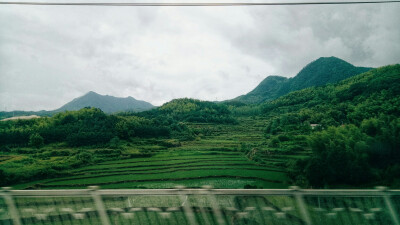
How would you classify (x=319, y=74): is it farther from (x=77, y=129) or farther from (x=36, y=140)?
(x=36, y=140)

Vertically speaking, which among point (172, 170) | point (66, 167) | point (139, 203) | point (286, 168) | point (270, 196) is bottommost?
point (286, 168)

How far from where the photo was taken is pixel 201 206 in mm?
2932

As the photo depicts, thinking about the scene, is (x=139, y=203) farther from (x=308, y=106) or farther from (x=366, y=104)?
(x=308, y=106)

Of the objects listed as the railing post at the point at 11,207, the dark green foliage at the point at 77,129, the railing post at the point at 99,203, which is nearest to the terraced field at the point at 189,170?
the dark green foliage at the point at 77,129

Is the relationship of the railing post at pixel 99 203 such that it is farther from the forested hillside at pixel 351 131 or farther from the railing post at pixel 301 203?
the forested hillside at pixel 351 131

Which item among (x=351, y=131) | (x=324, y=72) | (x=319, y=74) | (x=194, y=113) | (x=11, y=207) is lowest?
(x=351, y=131)

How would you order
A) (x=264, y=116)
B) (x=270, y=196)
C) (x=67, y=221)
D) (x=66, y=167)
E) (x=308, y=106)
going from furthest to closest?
(x=264, y=116) → (x=308, y=106) → (x=66, y=167) → (x=67, y=221) → (x=270, y=196)

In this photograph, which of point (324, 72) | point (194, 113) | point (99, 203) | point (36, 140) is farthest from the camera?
point (324, 72)

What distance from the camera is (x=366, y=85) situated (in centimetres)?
3638

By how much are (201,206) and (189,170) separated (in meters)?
21.2

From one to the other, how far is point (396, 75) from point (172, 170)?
3638 centimetres

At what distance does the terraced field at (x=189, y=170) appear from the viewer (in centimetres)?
A: 2120

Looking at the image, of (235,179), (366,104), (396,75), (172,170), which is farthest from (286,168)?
(396,75)

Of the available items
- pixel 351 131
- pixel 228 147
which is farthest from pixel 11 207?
pixel 351 131
